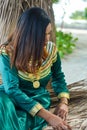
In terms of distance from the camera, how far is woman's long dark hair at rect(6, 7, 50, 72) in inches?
82.3

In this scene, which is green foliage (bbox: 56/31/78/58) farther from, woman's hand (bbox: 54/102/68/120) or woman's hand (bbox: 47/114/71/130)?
woman's hand (bbox: 47/114/71/130)

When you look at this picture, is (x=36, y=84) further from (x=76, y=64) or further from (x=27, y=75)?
(x=76, y=64)

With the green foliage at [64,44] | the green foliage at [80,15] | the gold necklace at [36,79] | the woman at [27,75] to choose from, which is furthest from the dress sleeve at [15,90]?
the green foliage at [80,15]

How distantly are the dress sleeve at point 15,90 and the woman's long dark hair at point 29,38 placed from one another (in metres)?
0.05

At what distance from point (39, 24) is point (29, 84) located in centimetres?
Answer: 39

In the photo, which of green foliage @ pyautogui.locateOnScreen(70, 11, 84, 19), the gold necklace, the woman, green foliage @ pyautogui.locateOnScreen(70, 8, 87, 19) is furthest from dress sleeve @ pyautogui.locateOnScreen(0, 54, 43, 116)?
green foliage @ pyautogui.locateOnScreen(70, 11, 84, 19)

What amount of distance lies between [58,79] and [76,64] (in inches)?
138

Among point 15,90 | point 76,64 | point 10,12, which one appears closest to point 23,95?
point 15,90

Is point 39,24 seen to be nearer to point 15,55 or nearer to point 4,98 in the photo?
point 15,55

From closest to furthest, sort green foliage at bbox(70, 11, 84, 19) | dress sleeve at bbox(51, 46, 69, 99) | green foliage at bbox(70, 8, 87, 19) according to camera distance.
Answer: dress sleeve at bbox(51, 46, 69, 99), green foliage at bbox(70, 8, 87, 19), green foliage at bbox(70, 11, 84, 19)

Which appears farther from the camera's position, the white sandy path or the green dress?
the white sandy path

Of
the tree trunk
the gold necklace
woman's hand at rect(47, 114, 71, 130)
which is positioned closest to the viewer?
woman's hand at rect(47, 114, 71, 130)

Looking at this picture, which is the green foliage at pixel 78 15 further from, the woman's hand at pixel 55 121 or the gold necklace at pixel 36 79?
the woman's hand at pixel 55 121

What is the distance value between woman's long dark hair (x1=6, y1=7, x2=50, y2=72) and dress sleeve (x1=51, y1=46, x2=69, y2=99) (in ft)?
0.91
